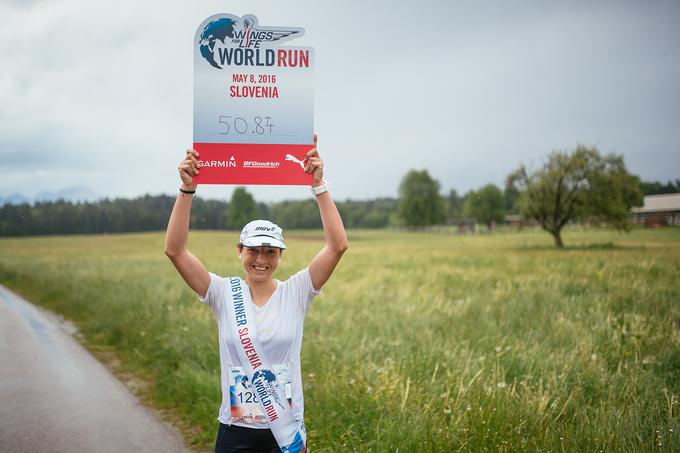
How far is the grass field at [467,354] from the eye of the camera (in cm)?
443

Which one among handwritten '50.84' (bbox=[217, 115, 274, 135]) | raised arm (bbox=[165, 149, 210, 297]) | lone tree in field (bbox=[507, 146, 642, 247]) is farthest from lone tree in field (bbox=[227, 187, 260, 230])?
raised arm (bbox=[165, 149, 210, 297])

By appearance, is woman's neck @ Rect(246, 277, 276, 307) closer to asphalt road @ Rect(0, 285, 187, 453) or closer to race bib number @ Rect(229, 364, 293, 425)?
race bib number @ Rect(229, 364, 293, 425)

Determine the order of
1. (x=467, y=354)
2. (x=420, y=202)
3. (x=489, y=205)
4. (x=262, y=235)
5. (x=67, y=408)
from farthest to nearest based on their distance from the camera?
1. (x=420, y=202)
2. (x=489, y=205)
3. (x=467, y=354)
4. (x=67, y=408)
5. (x=262, y=235)

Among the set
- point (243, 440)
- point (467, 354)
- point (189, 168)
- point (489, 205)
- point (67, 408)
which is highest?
point (489, 205)

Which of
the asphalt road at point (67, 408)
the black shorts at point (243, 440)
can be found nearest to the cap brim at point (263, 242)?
the black shorts at point (243, 440)

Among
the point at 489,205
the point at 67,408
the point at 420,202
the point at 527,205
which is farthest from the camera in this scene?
the point at 420,202

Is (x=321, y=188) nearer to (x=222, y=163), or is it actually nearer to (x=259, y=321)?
(x=222, y=163)

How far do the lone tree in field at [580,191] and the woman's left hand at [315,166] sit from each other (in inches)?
608

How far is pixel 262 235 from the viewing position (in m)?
3.00

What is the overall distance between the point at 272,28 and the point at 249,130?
617 mm

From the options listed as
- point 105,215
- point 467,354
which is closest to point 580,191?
point 467,354

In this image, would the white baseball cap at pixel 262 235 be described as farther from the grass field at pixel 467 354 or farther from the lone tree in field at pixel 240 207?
the lone tree in field at pixel 240 207

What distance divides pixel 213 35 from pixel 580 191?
69.7 feet

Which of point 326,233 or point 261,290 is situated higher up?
point 326,233
